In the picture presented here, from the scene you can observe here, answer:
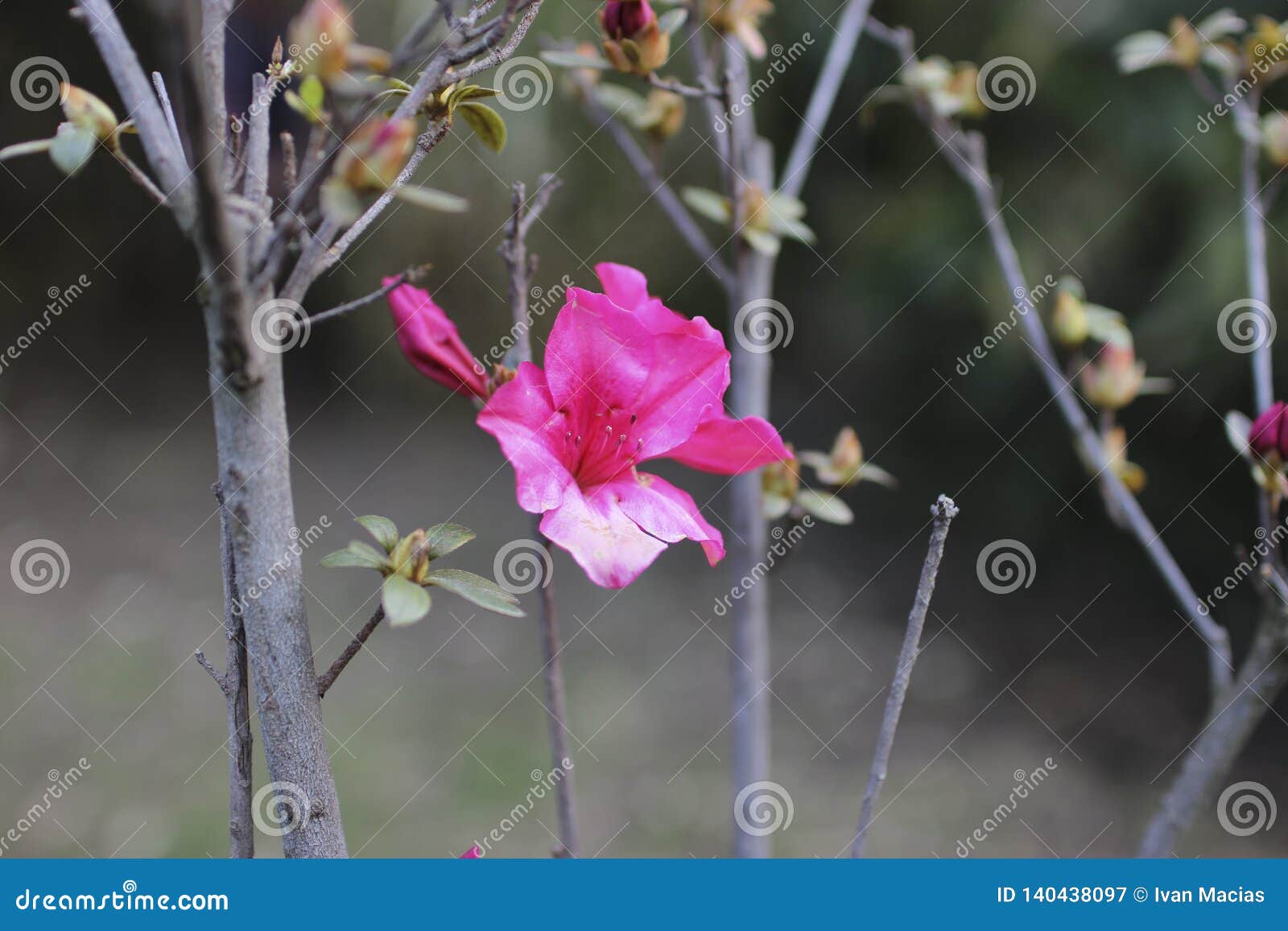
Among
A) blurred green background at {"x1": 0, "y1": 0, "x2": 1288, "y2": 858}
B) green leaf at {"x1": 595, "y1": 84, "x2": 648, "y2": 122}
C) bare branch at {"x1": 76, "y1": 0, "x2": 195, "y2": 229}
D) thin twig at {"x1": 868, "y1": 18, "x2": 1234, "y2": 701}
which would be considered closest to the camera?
bare branch at {"x1": 76, "y1": 0, "x2": 195, "y2": 229}

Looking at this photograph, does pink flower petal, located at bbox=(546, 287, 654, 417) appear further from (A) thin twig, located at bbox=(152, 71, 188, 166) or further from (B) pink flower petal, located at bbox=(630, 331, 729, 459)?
(A) thin twig, located at bbox=(152, 71, 188, 166)

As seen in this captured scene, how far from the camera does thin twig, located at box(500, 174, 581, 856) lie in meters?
0.59

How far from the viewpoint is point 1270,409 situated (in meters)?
0.73

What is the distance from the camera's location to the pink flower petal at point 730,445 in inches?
21.7

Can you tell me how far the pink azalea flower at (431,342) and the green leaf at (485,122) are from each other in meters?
0.10

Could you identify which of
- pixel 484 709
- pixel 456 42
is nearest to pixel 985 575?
pixel 484 709

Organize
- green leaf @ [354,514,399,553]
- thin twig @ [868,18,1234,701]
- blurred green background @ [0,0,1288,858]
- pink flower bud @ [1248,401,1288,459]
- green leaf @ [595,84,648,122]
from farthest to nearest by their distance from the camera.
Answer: blurred green background @ [0,0,1288,858]
green leaf @ [595,84,648,122]
thin twig @ [868,18,1234,701]
pink flower bud @ [1248,401,1288,459]
green leaf @ [354,514,399,553]

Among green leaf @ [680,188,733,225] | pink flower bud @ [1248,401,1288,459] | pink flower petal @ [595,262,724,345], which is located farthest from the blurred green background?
pink flower petal @ [595,262,724,345]

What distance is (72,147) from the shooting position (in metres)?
0.45

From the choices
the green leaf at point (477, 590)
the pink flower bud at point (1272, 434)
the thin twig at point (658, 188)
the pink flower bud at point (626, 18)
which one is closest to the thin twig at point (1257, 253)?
the pink flower bud at point (1272, 434)

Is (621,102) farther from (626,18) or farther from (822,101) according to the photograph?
(626,18)

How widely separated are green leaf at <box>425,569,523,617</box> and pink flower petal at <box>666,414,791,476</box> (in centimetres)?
12

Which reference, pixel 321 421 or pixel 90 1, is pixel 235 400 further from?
pixel 321 421

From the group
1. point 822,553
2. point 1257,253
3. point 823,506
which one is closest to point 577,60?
point 823,506
